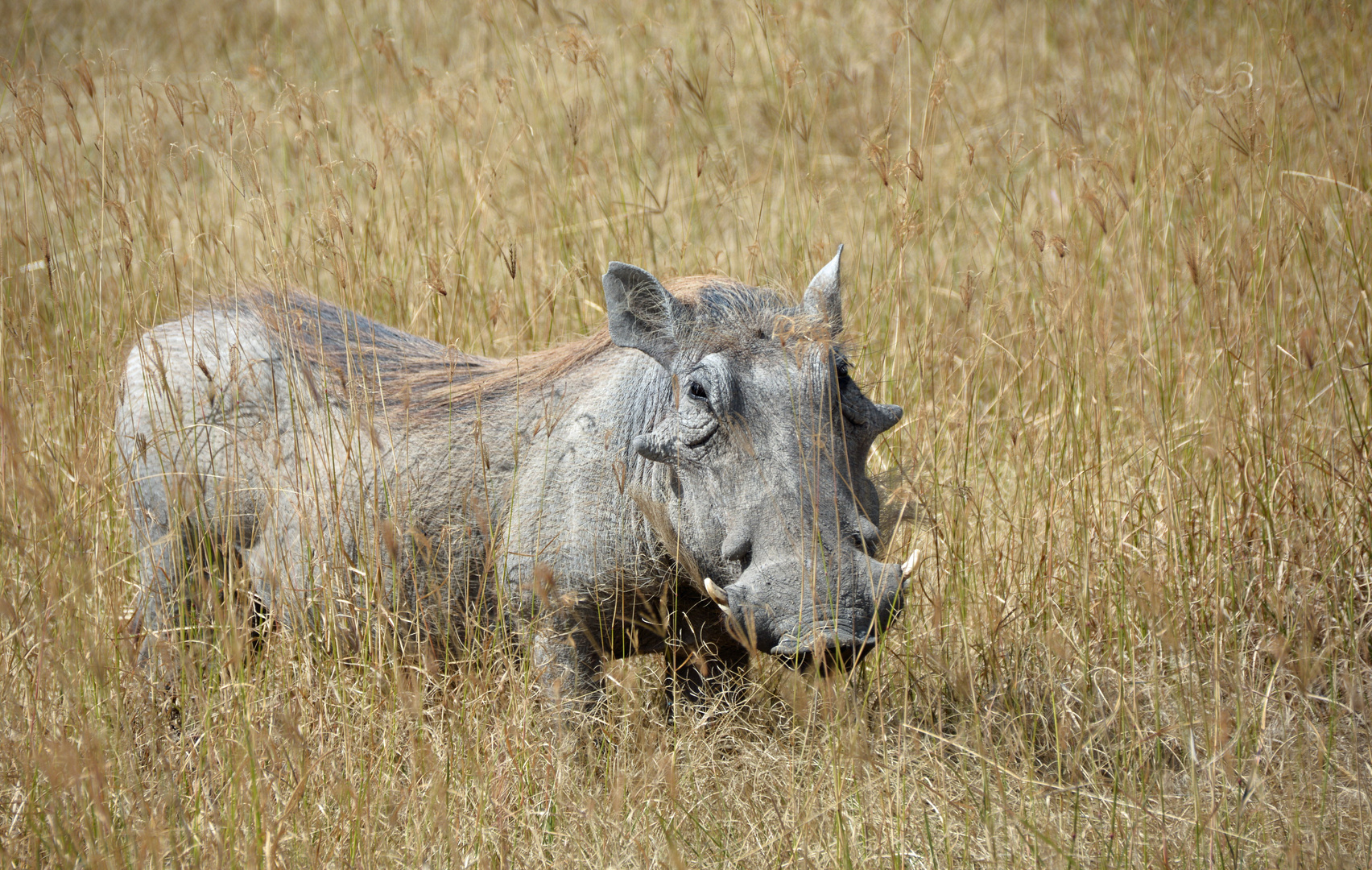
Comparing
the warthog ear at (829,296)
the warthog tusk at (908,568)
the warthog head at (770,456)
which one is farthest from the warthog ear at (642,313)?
the warthog tusk at (908,568)

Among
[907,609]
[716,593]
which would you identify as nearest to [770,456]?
[716,593]

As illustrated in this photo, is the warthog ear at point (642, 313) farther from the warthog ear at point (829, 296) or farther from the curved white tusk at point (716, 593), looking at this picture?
the curved white tusk at point (716, 593)

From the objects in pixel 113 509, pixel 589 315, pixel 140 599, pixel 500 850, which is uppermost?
pixel 589 315

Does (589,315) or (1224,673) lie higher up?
(589,315)

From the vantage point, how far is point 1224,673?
2498mm

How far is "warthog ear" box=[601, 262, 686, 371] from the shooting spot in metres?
2.37

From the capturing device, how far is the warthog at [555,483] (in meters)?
2.14

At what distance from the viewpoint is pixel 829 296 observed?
256 cm

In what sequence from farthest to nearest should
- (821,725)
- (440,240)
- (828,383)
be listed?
1. (440,240)
2. (821,725)
3. (828,383)

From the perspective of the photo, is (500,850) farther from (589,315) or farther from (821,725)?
(589,315)

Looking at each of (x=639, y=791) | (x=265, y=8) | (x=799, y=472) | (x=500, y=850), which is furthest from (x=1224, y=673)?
(x=265, y=8)

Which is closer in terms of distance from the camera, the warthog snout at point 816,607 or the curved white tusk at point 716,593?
the warthog snout at point 816,607

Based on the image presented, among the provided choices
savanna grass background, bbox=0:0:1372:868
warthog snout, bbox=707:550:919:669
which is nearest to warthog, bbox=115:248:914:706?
warthog snout, bbox=707:550:919:669

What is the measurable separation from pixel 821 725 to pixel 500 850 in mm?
788
